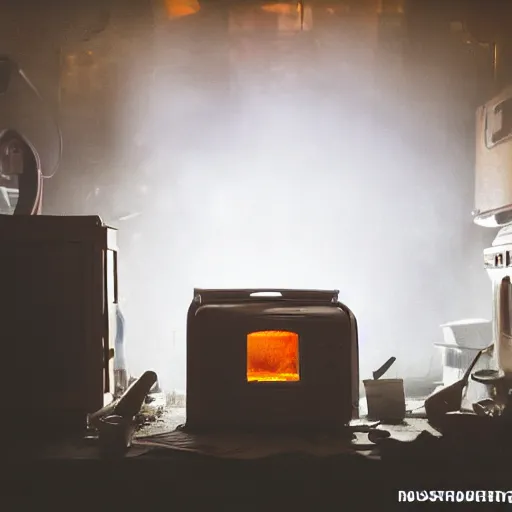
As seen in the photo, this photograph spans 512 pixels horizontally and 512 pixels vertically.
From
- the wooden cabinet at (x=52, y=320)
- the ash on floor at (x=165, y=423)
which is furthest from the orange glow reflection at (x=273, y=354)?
the wooden cabinet at (x=52, y=320)

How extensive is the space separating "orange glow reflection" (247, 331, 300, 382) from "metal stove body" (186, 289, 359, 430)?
0.07m

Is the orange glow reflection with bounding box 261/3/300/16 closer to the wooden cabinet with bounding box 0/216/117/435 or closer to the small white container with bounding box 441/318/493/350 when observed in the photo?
the wooden cabinet with bounding box 0/216/117/435

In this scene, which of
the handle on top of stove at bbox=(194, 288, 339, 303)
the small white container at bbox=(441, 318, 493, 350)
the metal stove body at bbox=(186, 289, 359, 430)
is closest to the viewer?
the metal stove body at bbox=(186, 289, 359, 430)

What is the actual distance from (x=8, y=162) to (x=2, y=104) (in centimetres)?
48

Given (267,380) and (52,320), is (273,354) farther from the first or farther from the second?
(52,320)

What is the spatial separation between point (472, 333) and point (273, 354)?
3.84ft

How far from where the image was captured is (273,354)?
7.59ft

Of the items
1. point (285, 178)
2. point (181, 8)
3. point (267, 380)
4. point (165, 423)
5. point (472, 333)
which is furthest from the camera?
point (285, 178)

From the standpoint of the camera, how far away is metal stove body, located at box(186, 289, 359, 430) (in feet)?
7.25

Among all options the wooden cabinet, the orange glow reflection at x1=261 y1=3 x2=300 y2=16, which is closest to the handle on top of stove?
the wooden cabinet

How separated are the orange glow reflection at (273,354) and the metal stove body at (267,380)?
75mm

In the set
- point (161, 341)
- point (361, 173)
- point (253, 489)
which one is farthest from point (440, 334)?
point (253, 489)

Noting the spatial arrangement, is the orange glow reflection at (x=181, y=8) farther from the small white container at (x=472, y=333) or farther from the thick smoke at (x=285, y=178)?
the small white container at (x=472, y=333)

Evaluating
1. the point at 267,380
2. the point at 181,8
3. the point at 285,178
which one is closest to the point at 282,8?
the point at 181,8
